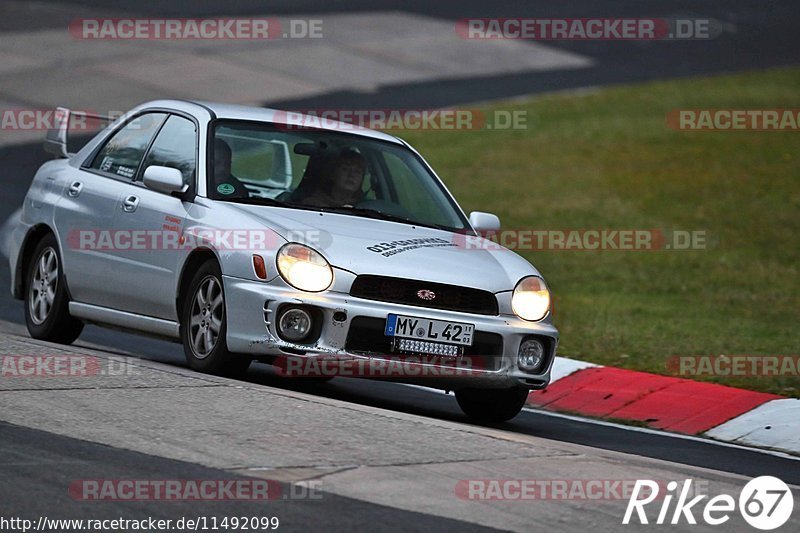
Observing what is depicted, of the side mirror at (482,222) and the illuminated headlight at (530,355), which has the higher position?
the side mirror at (482,222)

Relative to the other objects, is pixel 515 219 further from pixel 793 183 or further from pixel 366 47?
pixel 366 47

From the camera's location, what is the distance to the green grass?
12617 mm

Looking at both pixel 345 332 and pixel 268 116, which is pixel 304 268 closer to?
pixel 345 332

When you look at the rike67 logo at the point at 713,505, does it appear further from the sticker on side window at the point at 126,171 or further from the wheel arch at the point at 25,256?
the wheel arch at the point at 25,256

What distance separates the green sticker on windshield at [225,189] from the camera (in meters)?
8.99

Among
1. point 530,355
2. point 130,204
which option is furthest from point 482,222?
point 130,204

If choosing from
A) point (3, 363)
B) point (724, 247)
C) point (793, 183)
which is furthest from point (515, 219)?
point (3, 363)

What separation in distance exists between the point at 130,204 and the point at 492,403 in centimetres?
244

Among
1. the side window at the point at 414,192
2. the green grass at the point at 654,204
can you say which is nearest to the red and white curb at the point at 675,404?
the green grass at the point at 654,204

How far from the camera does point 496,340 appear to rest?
8.41 meters

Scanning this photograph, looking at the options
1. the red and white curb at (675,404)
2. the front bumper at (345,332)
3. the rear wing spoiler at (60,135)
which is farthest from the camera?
the rear wing spoiler at (60,135)

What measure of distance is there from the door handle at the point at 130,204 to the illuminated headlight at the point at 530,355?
248 centimetres

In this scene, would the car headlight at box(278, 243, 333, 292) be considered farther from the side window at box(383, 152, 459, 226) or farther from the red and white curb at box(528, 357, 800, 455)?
the red and white curb at box(528, 357, 800, 455)

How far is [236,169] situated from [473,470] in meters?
3.19
